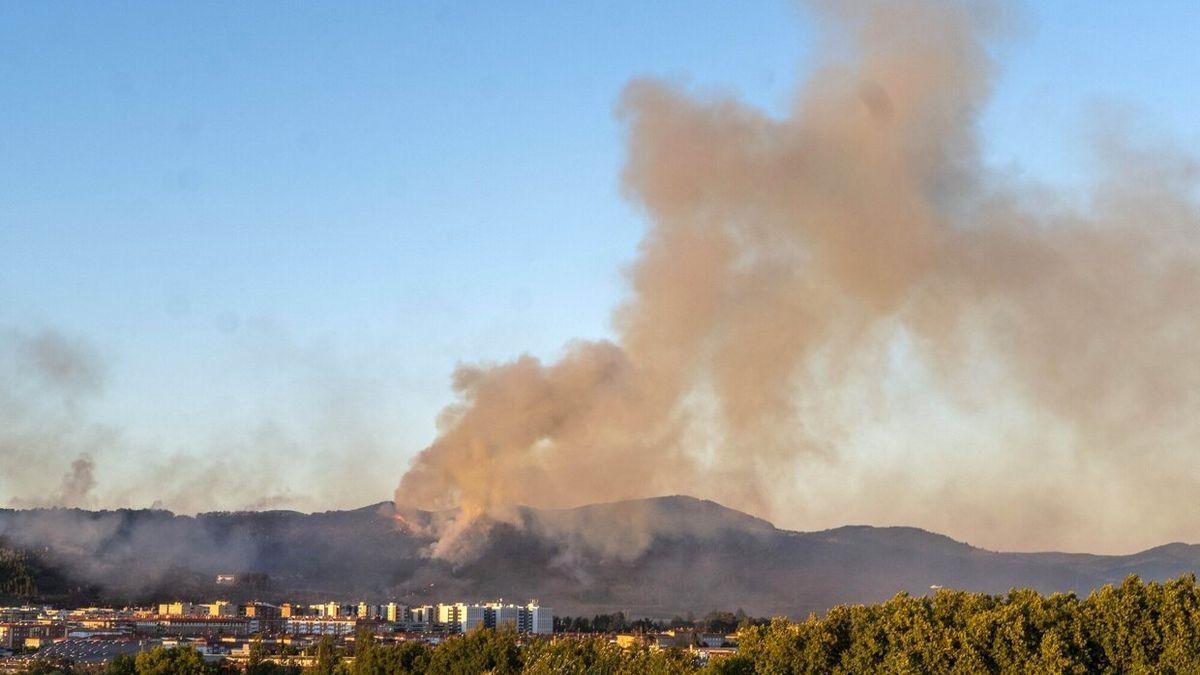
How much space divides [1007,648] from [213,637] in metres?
133

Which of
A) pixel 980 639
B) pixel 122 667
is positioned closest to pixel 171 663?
pixel 122 667

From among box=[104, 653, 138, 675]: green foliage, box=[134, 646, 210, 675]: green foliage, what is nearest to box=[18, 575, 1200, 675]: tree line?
box=[134, 646, 210, 675]: green foliage

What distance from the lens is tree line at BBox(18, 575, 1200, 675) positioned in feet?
228

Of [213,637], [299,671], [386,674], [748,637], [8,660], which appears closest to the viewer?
[748,637]

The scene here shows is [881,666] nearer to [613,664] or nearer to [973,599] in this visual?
[973,599]

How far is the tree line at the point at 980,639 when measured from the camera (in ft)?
228

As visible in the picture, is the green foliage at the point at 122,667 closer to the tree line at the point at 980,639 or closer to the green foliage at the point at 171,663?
the green foliage at the point at 171,663

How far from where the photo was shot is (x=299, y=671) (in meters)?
111

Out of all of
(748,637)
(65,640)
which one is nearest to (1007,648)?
(748,637)

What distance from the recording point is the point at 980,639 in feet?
232

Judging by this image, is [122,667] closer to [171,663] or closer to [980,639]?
[171,663]

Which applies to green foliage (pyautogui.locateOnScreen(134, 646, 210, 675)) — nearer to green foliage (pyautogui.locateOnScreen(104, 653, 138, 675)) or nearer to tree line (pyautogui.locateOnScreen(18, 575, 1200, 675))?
green foliage (pyautogui.locateOnScreen(104, 653, 138, 675))

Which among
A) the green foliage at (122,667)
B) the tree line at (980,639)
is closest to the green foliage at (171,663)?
the green foliage at (122,667)

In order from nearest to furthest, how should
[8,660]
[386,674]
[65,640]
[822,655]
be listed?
[822,655], [386,674], [8,660], [65,640]
